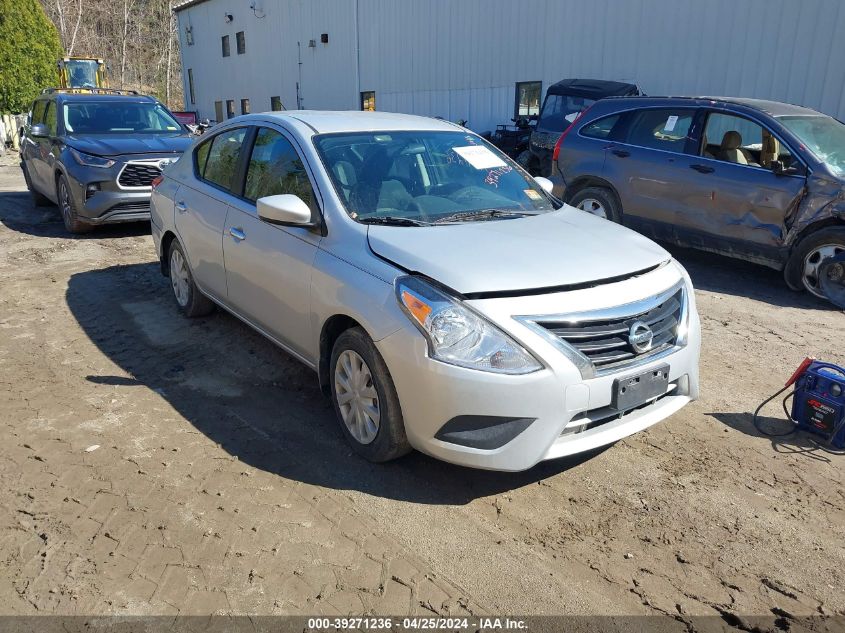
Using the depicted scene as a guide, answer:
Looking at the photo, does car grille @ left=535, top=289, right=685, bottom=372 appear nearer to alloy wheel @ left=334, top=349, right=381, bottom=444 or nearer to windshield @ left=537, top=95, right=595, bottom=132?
alloy wheel @ left=334, top=349, right=381, bottom=444

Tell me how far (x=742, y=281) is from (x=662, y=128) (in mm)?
1926

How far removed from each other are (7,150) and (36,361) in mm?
22180

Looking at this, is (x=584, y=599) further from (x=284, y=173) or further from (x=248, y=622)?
(x=284, y=173)

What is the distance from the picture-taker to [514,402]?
291cm

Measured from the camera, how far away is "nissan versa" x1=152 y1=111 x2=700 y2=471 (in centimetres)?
296

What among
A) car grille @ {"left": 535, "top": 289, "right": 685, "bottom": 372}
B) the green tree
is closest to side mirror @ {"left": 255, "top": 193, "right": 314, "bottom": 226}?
car grille @ {"left": 535, "top": 289, "right": 685, "bottom": 372}

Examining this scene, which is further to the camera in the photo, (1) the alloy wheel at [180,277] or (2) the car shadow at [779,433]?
(1) the alloy wheel at [180,277]

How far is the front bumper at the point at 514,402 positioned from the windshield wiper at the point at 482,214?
0.99 m

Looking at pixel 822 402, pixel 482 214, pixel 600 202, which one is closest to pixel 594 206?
pixel 600 202

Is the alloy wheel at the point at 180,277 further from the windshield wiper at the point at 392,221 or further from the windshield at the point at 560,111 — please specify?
the windshield at the point at 560,111

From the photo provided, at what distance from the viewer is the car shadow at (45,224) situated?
30.6 feet

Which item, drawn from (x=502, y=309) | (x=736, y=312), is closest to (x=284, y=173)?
(x=502, y=309)

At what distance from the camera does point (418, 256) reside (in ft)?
10.6

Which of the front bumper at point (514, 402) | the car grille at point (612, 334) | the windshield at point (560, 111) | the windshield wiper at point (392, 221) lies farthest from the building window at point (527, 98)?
the front bumper at point (514, 402)
